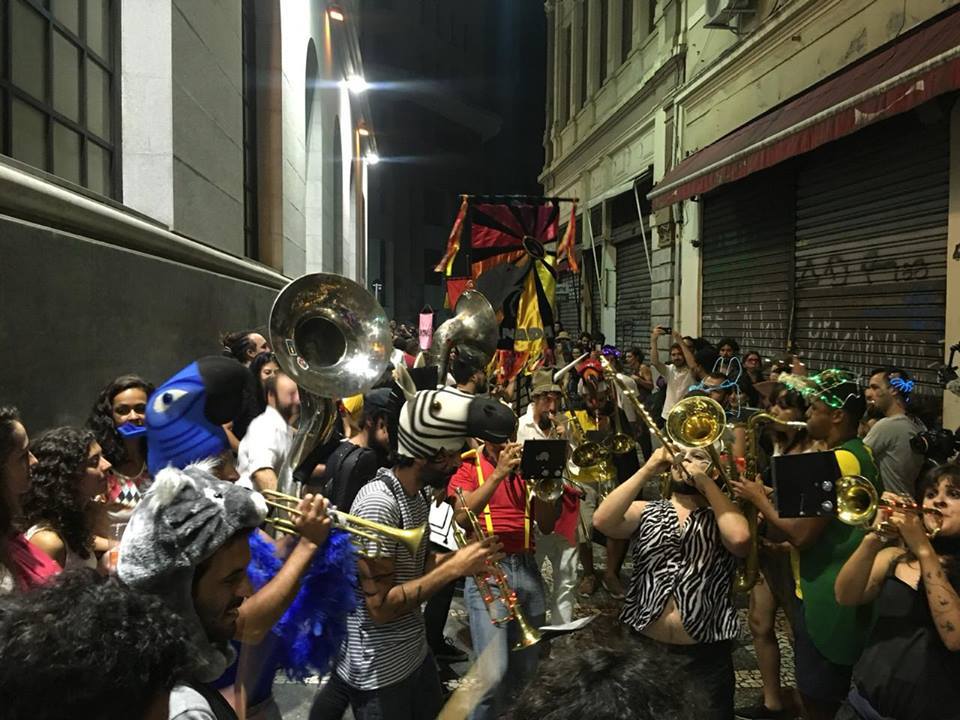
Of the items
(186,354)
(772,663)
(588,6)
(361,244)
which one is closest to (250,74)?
(186,354)

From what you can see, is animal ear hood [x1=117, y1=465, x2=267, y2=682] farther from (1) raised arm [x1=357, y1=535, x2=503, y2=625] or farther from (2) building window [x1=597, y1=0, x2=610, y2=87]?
(2) building window [x1=597, y1=0, x2=610, y2=87]

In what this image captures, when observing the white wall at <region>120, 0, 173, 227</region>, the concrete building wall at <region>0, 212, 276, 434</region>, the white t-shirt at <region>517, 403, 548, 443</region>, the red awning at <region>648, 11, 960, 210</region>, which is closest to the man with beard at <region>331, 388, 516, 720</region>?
the concrete building wall at <region>0, 212, 276, 434</region>

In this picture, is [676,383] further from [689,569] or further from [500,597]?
[689,569]

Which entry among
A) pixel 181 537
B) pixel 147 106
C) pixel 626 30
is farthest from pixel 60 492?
pixel 626 30

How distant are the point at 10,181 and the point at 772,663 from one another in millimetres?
4636

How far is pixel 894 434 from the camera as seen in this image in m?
4.73

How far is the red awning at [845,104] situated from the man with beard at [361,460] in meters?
4.98

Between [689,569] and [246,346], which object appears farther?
[246,346]

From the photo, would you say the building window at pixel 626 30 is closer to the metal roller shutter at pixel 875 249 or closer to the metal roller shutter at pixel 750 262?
the metal roller shutter at pixel 750 262

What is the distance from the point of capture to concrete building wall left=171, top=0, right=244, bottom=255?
5777mm

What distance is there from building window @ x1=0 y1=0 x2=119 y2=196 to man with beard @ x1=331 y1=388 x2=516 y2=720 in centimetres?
314

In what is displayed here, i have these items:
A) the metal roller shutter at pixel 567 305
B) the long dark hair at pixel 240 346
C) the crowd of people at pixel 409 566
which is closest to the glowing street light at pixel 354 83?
the metal roller shutter at pixel 567 305

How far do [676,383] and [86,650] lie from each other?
26.2ft

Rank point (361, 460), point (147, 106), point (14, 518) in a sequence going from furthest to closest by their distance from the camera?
point (147, 106), point (361, 460), point (14, 518)
